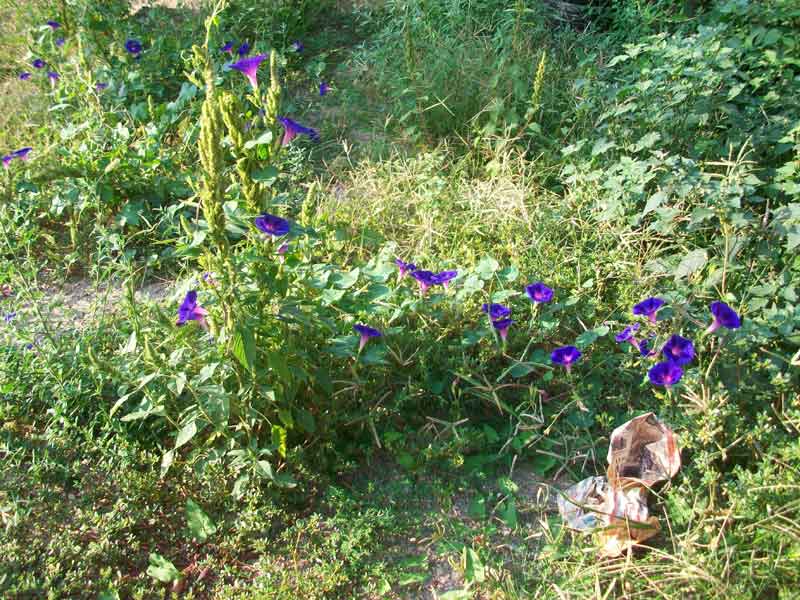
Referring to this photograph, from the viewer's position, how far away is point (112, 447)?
8.19 feet

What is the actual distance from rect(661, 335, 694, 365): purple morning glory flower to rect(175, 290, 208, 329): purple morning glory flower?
1.46 m

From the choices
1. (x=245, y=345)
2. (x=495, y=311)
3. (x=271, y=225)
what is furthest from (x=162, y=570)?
(x=495, y=311)

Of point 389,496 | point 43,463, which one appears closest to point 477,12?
point 389,496

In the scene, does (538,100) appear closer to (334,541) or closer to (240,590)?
(334,541)

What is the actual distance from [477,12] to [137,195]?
8.15ft

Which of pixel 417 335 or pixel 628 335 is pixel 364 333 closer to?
pixel 417 335

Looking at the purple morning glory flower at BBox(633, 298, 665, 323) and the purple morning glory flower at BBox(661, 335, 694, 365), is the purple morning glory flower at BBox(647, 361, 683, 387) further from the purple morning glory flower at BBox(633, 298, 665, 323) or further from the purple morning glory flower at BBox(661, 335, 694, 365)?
the purple morning glory flower at BBox(633, 298, 665, 323)

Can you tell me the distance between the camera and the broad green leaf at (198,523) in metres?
2.27

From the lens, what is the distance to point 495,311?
2.62 metres

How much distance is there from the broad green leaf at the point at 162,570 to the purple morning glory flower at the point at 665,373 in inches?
62.0

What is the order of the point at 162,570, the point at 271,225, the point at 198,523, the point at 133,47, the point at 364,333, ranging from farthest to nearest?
the point at 133,47 → the point at 364,333 → the point at 198,523 → the point at 162,570 → the point at 271,225

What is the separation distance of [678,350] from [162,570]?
68.5 inches

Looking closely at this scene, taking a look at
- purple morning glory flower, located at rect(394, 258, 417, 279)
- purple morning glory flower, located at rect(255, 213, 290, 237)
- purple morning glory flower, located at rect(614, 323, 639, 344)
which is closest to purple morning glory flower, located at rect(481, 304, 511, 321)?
purple morning glory flower, located at rect(394, 258, 417, 279)

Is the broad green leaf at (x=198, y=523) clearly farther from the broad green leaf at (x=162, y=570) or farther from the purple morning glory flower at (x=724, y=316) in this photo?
→ the purple morning glory flower at (x=724, y=316)
